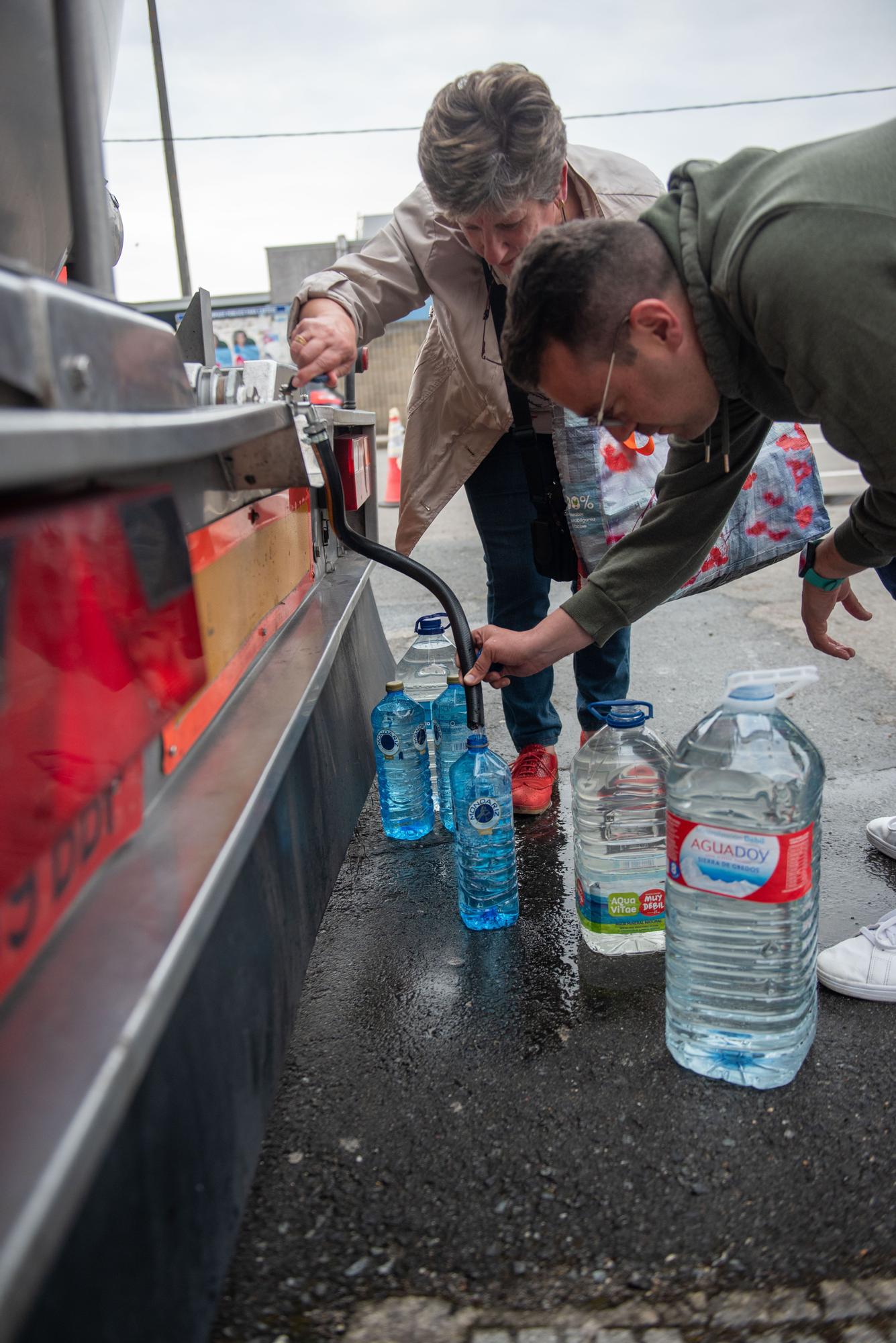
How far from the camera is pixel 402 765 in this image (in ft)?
9.46

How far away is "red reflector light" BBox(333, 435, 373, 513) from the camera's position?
294 centimetres

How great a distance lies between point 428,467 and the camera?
295cm

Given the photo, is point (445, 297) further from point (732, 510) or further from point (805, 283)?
point (805, 283)

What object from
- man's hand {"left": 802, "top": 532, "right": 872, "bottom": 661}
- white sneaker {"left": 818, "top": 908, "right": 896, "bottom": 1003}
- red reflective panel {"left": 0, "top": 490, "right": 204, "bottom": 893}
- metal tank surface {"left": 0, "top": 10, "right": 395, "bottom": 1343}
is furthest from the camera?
man's hand {"left": 802, "top": 532, "right": 872, "bottom": 661}

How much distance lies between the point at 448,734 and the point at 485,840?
697mm

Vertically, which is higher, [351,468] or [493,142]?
[493,142]

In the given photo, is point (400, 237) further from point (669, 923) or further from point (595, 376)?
point (669, 923)

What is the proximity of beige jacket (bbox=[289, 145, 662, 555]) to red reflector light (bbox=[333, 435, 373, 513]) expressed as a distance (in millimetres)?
189

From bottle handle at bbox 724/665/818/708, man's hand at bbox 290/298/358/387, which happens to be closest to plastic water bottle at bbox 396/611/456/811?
man's hand at bbox 290/298/358/387

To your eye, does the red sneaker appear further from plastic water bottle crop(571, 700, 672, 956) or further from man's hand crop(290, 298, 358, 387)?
man's hand crop(290, 298, 358, 387)

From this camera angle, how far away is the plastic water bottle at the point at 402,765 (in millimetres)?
2861

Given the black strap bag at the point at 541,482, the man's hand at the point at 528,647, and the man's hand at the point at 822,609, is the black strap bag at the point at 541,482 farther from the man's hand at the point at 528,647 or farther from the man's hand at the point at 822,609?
the man's hand at the point at 822,609

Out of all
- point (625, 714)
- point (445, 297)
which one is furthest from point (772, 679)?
point (445, 297)

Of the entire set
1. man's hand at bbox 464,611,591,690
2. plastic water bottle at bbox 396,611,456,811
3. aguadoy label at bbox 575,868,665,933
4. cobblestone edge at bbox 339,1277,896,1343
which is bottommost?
cobblestone edge at bbox 339,1277,896,1343
